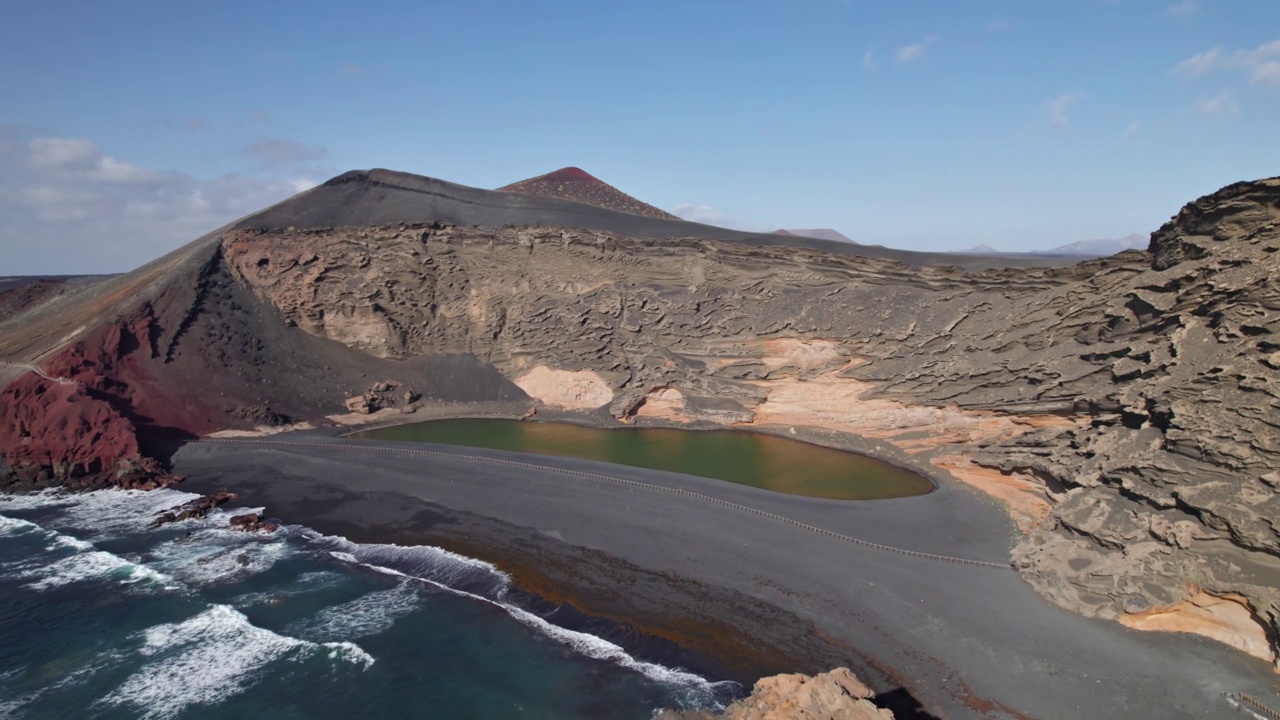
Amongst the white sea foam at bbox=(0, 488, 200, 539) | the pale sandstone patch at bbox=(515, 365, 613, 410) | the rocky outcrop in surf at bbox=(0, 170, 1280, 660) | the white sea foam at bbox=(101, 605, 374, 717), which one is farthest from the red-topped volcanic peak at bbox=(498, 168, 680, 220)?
the white sea foam at bbox=(101, 605, 374, 717)

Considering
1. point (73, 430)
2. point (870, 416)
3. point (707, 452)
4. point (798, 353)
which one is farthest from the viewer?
point (798, 353)

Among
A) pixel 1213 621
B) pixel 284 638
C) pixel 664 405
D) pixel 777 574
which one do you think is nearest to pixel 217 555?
pixel 284 638

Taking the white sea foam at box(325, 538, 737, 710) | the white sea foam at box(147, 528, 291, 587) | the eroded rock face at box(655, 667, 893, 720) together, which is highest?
the eroded rock face at box(655, 667, 893, 720)

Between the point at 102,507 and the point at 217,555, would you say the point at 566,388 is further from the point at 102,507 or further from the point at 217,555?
the point at 102,507

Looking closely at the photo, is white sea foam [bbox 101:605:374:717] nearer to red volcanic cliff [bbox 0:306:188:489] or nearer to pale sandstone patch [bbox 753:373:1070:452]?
red volcanic cliff [bbox 0:306:188:489]

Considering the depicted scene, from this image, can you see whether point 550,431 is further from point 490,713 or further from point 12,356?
point 12,356

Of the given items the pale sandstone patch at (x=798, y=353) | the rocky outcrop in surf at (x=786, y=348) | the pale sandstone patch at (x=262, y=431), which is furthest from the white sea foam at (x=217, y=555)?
the pale sandstone patch at (x=798, y=353)
